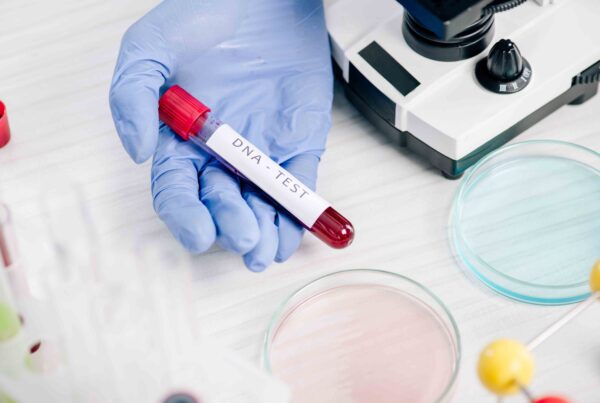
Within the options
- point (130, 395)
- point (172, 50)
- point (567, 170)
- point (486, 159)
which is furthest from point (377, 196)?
point (130, 395)

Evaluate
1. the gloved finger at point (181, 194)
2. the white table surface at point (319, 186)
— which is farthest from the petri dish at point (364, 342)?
the gloved finger at point (181, 194)

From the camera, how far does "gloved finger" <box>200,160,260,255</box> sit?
49.5 inches

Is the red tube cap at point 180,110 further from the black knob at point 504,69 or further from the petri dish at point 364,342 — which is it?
the black knob at point 504,69

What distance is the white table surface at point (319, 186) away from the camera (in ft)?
4.08

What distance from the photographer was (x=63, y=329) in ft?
3.03

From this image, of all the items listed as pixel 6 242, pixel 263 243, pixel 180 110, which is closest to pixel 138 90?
pixel 180 110

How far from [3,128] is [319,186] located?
52 centimetres

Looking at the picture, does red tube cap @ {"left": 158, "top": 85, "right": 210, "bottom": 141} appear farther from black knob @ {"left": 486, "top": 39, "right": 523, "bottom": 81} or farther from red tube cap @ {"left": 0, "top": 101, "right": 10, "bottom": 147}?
black knob @ {"left": 486, "top": 39, "right": 523, "bottom": 81}

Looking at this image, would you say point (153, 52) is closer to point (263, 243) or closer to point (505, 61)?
point (263, 243)

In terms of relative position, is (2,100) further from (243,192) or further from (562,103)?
(562,103)

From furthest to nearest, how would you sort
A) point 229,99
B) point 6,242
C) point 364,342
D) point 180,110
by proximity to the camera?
point 229,99
point 180,110
point 364,342
point 6,242

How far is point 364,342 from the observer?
125 cm

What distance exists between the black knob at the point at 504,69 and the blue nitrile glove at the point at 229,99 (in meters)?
0.25

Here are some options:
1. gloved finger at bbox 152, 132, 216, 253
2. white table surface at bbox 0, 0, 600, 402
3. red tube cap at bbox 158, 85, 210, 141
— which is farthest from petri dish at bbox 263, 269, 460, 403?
red tube cap at bbox 158, 85, 210, 141
